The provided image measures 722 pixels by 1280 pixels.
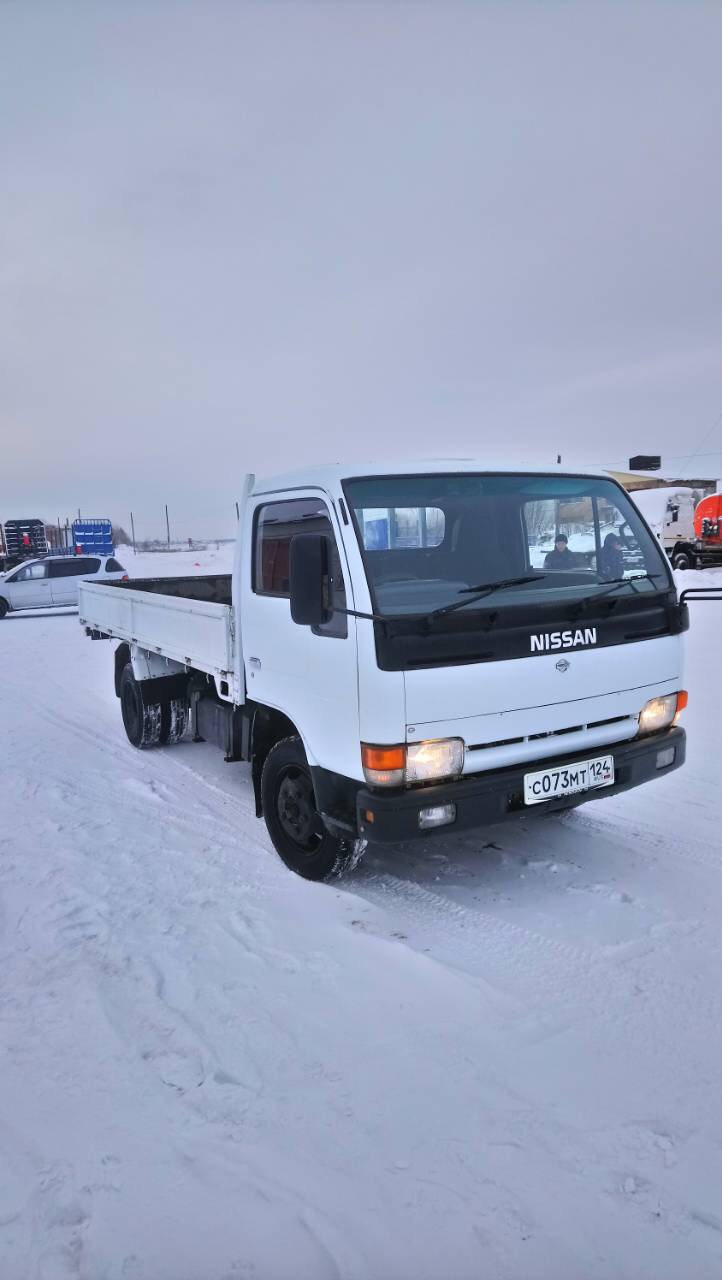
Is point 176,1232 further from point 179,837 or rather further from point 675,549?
point 675,549

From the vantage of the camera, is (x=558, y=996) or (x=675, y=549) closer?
(x=558, y=996)

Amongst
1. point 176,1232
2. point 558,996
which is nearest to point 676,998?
point 558,996

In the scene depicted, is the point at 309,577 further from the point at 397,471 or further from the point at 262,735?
the point at 262,735

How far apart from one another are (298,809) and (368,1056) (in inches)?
60.2

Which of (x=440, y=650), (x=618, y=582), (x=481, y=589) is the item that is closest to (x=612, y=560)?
(x=618, y=582)

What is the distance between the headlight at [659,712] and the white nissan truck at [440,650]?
0.01 meters

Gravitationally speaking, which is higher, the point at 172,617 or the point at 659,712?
the point at 172,617

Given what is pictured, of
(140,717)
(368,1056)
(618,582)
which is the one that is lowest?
(368,1056)

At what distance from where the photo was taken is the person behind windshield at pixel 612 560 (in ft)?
12.8

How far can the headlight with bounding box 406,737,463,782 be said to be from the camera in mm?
3193

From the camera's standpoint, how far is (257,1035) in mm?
2746

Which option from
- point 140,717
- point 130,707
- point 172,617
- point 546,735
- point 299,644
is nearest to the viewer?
point 546,735

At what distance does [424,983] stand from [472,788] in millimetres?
847

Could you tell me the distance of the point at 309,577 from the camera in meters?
3.29
